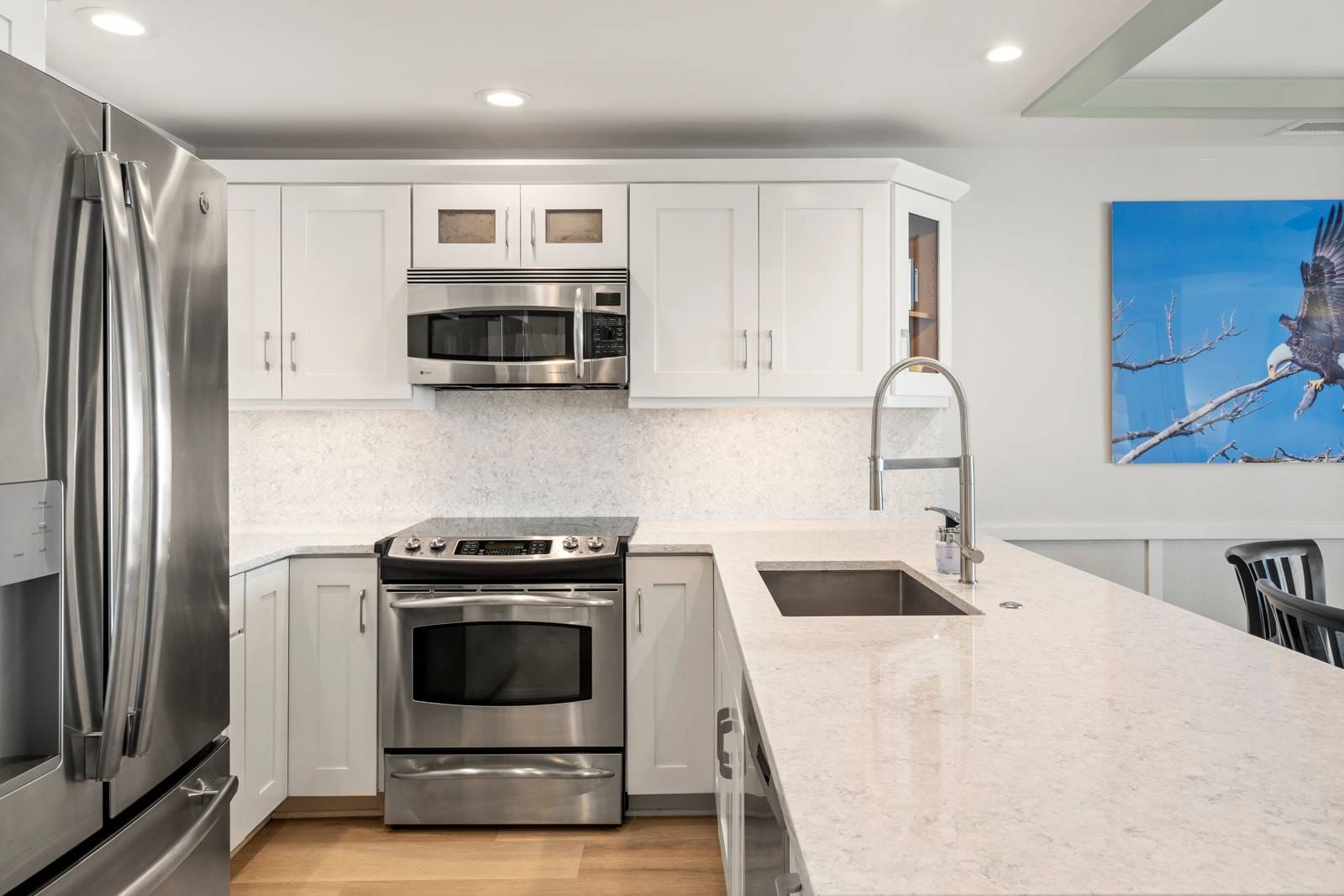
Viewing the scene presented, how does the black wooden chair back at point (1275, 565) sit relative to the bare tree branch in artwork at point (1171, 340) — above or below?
below

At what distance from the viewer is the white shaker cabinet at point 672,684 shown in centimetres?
263

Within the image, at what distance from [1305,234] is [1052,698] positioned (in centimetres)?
305

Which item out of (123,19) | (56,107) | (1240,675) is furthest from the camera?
(123,19)

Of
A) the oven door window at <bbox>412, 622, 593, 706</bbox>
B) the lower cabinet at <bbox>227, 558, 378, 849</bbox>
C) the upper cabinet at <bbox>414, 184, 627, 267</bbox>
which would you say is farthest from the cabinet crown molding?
the oven door window at <bbox>412, 622, 593, 706</bbox>

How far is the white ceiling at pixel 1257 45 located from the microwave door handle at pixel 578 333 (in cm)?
186

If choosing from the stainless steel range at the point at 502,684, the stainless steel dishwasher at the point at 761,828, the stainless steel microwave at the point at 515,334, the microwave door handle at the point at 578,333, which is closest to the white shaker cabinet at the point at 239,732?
the stainless steel range at the point at 502,684

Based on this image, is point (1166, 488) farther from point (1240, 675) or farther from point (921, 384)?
point (1240, 675)

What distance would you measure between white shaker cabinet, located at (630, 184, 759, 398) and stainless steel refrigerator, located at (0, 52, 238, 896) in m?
1.63

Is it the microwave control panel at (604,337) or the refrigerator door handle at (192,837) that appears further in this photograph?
the microwave control panel at (604,337)

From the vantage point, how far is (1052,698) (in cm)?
110

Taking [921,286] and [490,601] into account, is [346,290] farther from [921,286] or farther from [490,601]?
[921,286]

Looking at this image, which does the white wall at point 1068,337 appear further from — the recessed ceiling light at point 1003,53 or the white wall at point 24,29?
the white wall at point 24,29

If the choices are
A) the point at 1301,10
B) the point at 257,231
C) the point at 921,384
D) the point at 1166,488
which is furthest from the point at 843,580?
the point at 257,231

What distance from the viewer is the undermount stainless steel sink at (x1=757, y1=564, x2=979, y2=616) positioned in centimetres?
221
